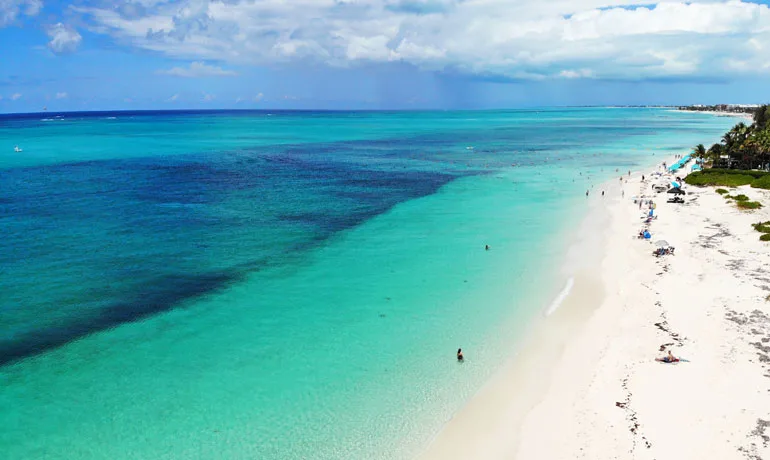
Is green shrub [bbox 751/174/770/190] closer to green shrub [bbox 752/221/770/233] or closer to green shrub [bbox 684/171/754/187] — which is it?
green shrub [bbox 684/171/754/187]

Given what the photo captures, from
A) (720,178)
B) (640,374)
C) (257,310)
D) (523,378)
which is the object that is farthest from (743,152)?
(257,310)

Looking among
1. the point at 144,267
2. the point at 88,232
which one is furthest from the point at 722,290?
the point at 88,232

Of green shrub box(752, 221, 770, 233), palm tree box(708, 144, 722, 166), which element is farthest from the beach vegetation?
green shrub box(752, 221, 770, 233)

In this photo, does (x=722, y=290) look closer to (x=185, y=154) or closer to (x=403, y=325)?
(x=403, y=325)

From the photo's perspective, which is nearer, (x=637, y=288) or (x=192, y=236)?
(x=637, y=288)

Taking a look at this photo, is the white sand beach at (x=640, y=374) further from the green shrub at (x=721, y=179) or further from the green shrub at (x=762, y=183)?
the green shrub at (x=721, y=179)

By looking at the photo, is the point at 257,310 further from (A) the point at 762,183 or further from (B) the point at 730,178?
(B) the point at 730,178
